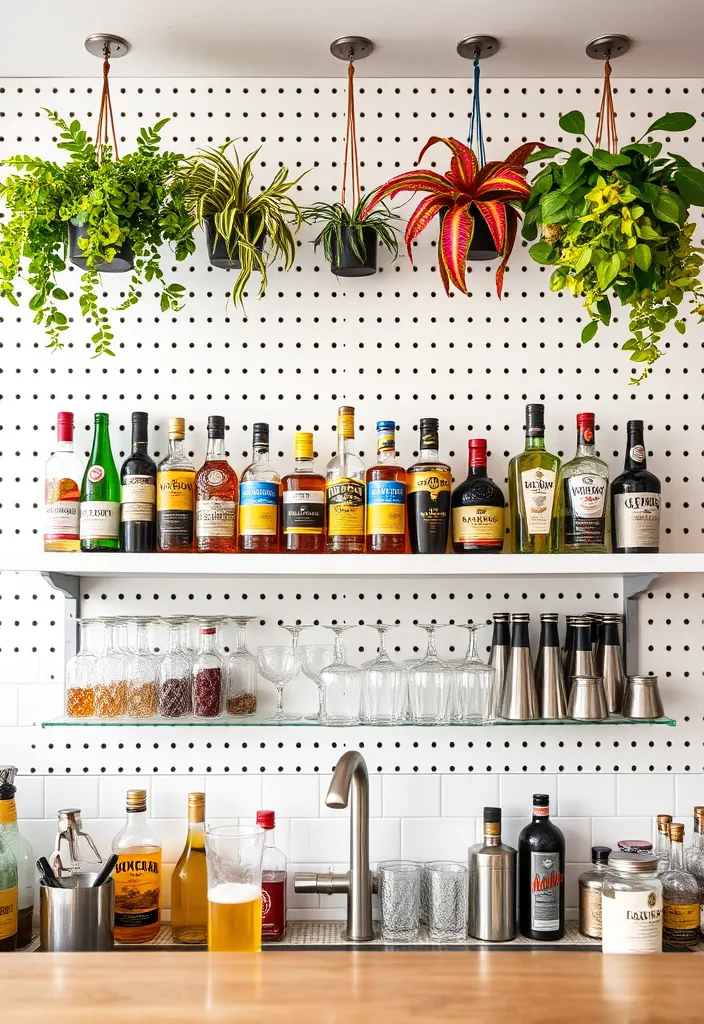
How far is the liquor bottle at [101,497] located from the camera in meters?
1.95

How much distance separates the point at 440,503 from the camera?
1.95m

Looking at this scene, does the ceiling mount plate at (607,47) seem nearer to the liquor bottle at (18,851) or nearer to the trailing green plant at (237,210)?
the trailing green plant at (237,210)

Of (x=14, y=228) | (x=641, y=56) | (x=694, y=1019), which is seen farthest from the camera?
(x=641, y=56)

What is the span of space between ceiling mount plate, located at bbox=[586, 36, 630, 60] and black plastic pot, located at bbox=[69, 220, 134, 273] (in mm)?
1103

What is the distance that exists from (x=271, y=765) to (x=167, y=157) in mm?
1329

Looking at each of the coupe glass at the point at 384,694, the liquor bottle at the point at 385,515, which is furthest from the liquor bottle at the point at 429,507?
the coupe glass at the point at 384,694

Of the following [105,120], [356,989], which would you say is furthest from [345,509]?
[356,989]

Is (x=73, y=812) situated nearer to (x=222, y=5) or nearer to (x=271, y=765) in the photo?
(x=271, y=765)

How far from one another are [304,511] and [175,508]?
27 cm

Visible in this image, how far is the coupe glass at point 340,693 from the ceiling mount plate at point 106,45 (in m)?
1.34

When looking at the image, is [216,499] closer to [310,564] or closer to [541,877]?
[310,564]

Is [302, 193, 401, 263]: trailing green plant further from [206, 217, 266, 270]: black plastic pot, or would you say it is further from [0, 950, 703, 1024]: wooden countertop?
[0, 950, 703, 1024]: wooden countertop

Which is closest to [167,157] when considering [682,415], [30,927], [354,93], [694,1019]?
[354,93]

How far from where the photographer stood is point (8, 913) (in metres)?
1.90
